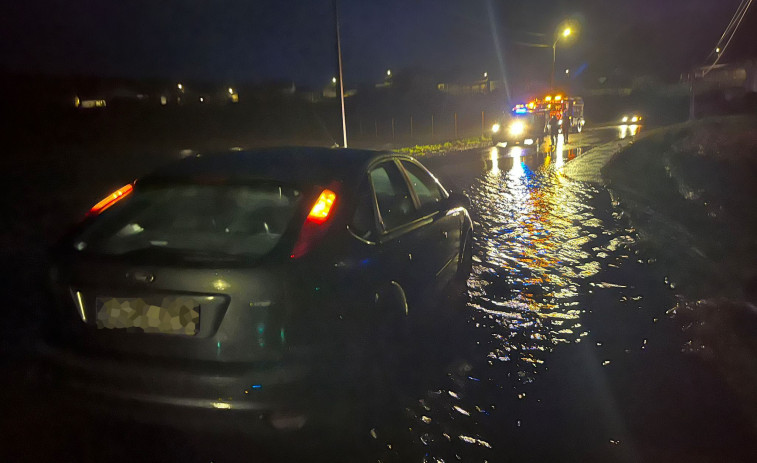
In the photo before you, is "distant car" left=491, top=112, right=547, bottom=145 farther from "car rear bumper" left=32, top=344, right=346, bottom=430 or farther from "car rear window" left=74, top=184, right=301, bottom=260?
"car rear bumper" left=32, top=344, right=346, bottom=430

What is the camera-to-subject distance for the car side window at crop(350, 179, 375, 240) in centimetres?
338

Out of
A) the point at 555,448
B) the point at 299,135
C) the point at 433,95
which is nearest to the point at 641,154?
the point at 555,448

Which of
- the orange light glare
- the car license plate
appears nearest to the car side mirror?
the orange light glare

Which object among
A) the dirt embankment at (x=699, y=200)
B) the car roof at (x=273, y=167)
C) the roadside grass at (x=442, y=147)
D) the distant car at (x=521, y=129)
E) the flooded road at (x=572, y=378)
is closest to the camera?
the flooded road at (x=572, y=378)

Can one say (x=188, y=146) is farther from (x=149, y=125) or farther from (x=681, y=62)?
(x=681, y=62)

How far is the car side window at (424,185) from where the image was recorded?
4879 mm

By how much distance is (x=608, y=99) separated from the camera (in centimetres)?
5578

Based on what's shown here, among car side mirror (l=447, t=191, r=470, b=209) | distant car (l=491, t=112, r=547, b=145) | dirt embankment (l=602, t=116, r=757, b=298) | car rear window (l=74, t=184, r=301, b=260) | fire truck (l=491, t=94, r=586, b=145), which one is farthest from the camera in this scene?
distant car (l=491, t=112, r=547, b=145)

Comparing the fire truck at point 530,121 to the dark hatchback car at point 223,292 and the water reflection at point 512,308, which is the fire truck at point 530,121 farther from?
the dark hatchback car at point 223,292

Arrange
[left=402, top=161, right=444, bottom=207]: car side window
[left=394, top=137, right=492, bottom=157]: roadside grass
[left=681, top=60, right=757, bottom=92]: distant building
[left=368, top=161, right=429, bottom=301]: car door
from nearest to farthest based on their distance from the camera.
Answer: [left=368, top=161, right=429, bottom=301]: car door, [left=402, top=161, right=444, bottom=207]: car side window, [left=394, top=137, right=492, bottom=157]: roadside grass, [left=681, top=60, right=757, bottom=92]: distant building

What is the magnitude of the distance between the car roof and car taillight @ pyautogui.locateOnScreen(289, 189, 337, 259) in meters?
0.13

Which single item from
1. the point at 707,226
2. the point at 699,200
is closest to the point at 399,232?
the point at 707,226

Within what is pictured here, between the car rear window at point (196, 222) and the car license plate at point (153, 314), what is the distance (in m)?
0.25

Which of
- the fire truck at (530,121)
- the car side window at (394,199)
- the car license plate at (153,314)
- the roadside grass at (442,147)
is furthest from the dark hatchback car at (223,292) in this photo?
the fire truck at (530,121)
